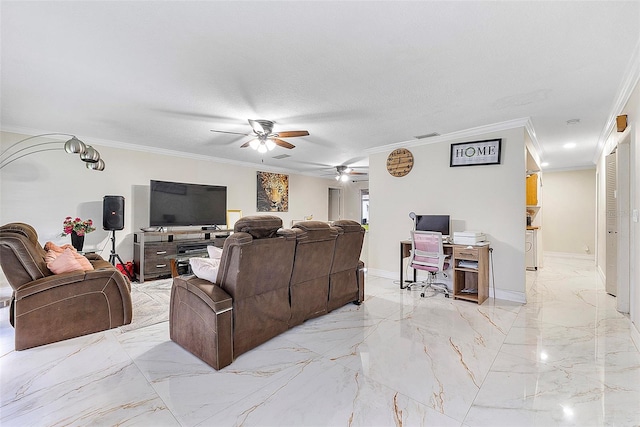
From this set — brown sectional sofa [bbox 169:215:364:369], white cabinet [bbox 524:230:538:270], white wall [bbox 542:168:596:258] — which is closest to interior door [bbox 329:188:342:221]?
white cabinet [bbox 524:230:538:270]

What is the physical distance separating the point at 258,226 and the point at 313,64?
4.63ft

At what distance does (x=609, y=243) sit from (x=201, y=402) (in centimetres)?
556

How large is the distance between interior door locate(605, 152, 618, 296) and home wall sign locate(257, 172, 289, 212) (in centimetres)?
622

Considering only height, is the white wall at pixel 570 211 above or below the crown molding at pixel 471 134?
below

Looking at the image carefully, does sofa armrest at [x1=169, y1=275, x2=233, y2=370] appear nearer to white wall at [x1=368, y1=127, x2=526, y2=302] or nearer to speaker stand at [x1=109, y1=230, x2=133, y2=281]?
speaker stand at [x1=109, y1=230, x2=133, y2=281]

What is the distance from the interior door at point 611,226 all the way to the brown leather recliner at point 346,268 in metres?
3.62

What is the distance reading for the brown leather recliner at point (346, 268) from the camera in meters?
3.29

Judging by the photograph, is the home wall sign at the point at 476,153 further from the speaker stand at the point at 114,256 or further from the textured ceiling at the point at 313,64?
the speaker stand at the point at 114,256

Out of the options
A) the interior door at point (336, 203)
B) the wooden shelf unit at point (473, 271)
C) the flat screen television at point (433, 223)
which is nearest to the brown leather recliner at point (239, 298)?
the wooden shelf unit at point (473, 271)

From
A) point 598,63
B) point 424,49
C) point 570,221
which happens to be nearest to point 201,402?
point 424,49

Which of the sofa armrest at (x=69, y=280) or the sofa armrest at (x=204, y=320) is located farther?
the sofa armrest at (x=69, y=280)

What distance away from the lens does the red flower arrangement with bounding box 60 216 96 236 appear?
4.16 metres

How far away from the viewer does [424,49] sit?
212 cm

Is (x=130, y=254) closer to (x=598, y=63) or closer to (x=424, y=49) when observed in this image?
(x=424, y=49)
